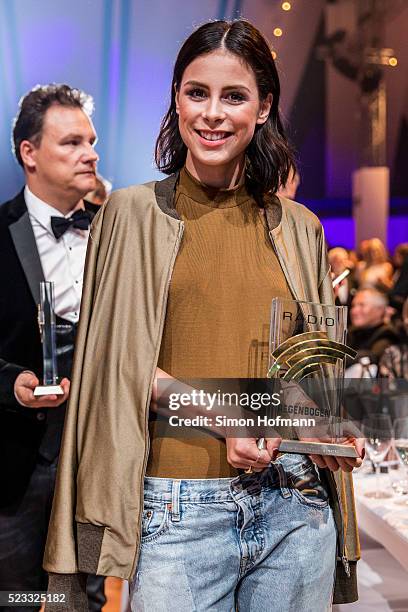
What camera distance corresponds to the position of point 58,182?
7.46 feet

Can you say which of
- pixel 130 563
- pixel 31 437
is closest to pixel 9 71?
pixel 31 437

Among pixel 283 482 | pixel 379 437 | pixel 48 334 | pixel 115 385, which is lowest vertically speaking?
pixel 283 482

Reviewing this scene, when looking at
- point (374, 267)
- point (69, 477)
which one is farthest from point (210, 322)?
point (374, 267)

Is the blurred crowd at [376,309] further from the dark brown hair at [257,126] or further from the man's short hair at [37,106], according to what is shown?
the dark brown hair at [257,126]

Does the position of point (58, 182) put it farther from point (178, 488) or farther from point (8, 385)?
point (178, 488)

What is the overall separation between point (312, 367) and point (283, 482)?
0.21 m

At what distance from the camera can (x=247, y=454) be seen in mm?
1369

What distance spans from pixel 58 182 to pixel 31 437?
0.68 meters

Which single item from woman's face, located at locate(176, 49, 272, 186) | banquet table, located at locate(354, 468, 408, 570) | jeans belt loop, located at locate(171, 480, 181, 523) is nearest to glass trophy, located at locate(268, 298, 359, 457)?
jeans belt loop, located at locate(171, 480, 181, 523)

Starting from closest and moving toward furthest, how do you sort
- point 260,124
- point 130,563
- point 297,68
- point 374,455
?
point 130,563
point 260,124
point 297,68
point 374,455

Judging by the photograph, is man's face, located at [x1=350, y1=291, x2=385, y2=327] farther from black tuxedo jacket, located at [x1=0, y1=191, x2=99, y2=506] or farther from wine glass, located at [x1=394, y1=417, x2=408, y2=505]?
black tuxedo jacket, located at [x1=0, y1=191, x2=99, y2=506]

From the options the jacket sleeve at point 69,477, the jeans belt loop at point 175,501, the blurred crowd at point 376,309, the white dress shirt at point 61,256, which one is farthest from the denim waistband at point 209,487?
the blurred crowd at point 376,309

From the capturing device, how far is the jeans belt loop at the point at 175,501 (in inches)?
54.7

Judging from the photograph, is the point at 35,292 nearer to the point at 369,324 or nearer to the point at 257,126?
the point at 257,126
